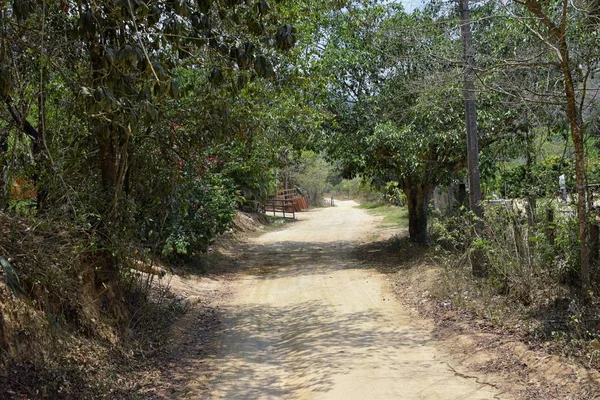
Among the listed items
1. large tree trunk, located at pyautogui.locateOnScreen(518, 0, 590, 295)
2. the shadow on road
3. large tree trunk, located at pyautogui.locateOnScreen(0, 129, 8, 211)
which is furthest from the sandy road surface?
large tree trunk, located at pyautogui.locateOnScreen(0, 129, 8, 211)

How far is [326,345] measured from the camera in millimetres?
8195

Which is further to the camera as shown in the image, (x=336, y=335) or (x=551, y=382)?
(x=336, y=335)

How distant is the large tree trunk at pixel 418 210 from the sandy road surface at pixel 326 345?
10.1 ft

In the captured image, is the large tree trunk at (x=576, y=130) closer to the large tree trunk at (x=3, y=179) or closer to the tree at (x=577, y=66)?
the tree at (x=577, y=66)

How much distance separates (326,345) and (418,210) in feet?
32.5

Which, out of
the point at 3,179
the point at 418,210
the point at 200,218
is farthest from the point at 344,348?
the point at 418,210

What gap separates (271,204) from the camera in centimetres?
4128

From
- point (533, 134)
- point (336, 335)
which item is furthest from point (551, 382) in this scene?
point (533, 134)

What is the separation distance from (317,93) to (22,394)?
34.9 feet

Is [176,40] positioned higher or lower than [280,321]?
higher

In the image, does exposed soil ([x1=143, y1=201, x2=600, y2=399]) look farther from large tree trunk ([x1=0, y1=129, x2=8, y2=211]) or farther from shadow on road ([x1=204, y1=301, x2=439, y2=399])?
large tree trunk ([x1=0, y1=129, x2=8, y2=211])

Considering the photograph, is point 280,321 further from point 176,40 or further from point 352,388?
point 176,40

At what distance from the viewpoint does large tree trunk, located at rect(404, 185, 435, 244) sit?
1744 cm

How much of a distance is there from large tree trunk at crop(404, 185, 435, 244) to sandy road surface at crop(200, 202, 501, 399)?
3.09 metres
